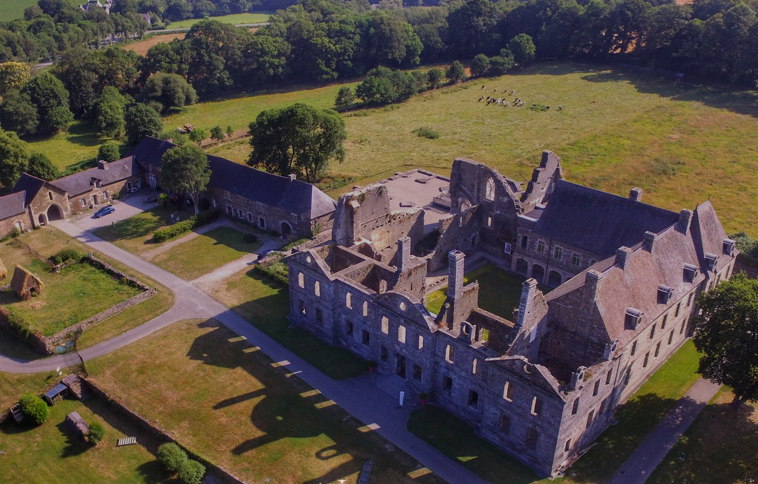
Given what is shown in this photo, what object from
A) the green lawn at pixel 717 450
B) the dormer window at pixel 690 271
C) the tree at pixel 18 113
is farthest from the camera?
the tree at pixel 18 113

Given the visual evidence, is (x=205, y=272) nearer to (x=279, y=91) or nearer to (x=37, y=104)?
(x=37, y=104)

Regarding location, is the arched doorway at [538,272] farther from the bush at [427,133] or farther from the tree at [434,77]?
the tree at [434,77]

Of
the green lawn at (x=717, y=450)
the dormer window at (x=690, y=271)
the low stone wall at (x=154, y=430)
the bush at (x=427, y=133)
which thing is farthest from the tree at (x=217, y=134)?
the green lawn at (x=717, y=450)

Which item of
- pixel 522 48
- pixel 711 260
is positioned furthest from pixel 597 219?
pixel 522 48

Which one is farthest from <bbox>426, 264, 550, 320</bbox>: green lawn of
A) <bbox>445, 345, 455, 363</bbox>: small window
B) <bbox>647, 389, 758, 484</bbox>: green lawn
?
<bbox>647, 389, 758, 484</bbox>: green lawn

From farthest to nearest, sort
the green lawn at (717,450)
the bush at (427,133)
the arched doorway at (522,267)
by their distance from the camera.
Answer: the bush at (427,133)
the arched doorway at (522,267)
the green lawn at (717,450)

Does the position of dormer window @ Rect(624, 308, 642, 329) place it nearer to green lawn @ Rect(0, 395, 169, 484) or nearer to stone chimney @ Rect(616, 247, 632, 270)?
stone chimney @ Rect(616, 247, 632, 270)

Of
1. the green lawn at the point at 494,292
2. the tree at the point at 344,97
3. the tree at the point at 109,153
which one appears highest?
the tree at the point at 344,97
